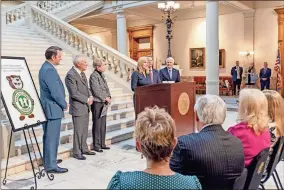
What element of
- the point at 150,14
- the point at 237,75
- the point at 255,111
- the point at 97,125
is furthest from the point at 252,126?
the point at 150,14

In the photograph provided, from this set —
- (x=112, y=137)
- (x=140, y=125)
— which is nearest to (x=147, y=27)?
(x=112, y=137)

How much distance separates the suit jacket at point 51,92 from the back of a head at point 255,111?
2.03 m

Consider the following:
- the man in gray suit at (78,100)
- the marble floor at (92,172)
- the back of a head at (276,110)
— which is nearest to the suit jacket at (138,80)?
the man in gray suit at (78,100)

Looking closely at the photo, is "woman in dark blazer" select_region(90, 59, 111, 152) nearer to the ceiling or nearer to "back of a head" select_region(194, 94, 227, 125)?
"back of a head" select_region(194, 94, 227, 125)

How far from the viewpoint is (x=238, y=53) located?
43.5ft

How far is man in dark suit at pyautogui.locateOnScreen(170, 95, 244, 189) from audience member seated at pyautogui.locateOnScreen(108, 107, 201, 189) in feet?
1.44

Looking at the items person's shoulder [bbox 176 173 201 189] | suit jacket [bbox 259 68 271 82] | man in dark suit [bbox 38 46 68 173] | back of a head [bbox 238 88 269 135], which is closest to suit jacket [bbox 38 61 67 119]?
man in dark suit [bbox 38 46 68 173]

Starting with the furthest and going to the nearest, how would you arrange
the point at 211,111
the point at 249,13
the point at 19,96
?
the point at 249,13, the point at 19,96, the point at 211,111

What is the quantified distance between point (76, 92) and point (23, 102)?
0.90 m

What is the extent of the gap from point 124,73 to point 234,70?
607 cm

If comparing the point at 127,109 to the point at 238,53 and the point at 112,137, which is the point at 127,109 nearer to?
the point at 112,137

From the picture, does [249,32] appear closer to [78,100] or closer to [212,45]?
[212,45]

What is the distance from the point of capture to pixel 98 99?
4.49m

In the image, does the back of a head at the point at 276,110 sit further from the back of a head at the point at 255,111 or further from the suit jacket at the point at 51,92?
the suit jacket at the point at 51,92
